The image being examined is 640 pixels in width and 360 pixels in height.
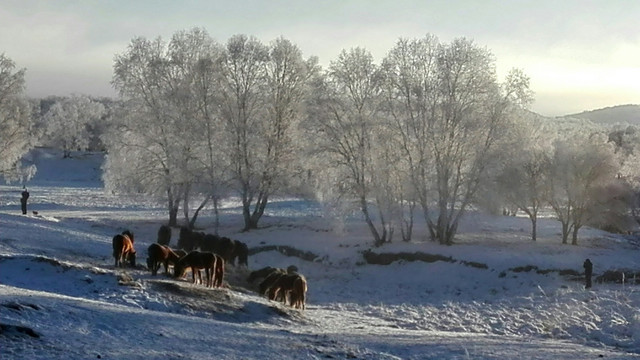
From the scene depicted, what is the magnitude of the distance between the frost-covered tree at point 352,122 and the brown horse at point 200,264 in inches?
754

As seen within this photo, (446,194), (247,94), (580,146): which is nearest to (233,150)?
(247,94)

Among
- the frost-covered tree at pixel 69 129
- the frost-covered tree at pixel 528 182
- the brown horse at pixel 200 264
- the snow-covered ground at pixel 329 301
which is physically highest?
the frost-covered tree at pixel 69 129

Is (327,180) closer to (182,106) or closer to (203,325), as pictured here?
(182,106)

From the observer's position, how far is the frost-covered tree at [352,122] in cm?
3966

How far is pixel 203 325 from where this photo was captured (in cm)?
1434

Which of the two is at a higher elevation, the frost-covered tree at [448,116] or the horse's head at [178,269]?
the frost-covered tree at [448,116]

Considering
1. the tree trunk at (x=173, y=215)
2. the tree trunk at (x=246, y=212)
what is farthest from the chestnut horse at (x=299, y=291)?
the tree trunk at (x=173, y=215)

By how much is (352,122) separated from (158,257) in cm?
2016

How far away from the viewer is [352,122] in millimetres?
39719

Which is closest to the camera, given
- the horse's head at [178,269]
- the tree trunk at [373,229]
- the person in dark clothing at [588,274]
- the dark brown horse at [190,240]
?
the horse's head at [178,269]

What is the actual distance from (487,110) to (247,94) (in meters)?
15.0

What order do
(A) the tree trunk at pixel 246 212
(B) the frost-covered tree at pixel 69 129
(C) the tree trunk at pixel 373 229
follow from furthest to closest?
1. (B) the frost-covered tree at pixel 69 129
2. (A) the tree trunk at pixel 246 212
3. (C) the tree trunk at pixel 373 229

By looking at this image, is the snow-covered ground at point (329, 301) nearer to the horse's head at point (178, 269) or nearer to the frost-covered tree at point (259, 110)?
the horse's head at point (178, 269)

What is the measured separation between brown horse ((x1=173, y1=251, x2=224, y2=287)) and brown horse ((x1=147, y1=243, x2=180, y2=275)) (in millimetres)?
558
